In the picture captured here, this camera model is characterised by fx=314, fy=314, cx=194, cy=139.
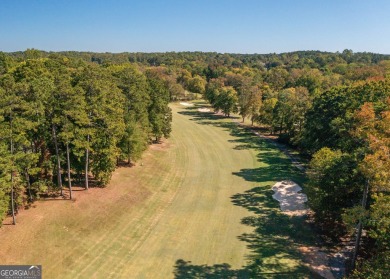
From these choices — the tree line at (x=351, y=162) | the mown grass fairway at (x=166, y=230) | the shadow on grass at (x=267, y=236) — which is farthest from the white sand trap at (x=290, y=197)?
the tree line at (x=351, y=162)

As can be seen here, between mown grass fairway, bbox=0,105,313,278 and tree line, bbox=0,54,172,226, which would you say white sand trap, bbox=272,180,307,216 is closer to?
mown grass fairway, bbox=0,105,313,278

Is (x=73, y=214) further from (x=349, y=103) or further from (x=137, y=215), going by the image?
(x=349, y=103)

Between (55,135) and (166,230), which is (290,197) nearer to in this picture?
(166,230)

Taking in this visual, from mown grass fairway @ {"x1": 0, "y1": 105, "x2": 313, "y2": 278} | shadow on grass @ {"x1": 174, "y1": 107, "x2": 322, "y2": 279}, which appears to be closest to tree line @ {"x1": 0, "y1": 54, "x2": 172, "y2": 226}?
mown grass fairway @ {"x1": 0, "y1": 105, "x2": 313, "y2": 278}

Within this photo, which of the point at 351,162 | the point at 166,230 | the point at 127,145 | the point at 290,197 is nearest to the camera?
the point at 351,162

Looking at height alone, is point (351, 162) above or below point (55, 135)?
below

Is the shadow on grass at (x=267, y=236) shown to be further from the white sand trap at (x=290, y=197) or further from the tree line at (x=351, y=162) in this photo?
the tree line at (x=351, y=162)

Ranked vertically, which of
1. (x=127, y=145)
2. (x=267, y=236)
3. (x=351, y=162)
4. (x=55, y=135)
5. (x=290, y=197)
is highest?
(x=55, y=135)

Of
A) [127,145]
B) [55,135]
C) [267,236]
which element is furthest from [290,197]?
[55,135]
